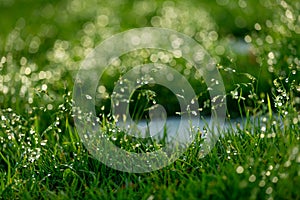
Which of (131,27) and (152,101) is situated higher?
(131,27)

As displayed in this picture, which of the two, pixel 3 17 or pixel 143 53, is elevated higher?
pixel 3 17

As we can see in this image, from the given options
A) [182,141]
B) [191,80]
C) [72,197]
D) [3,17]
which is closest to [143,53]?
[191,80]

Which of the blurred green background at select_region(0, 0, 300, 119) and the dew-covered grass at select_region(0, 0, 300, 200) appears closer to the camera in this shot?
the dew-covered grass at select_region(0, 0, 300, 200)

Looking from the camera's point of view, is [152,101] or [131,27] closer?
[152,101]

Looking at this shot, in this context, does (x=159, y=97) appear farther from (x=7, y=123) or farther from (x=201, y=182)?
(x=201, y=182)
